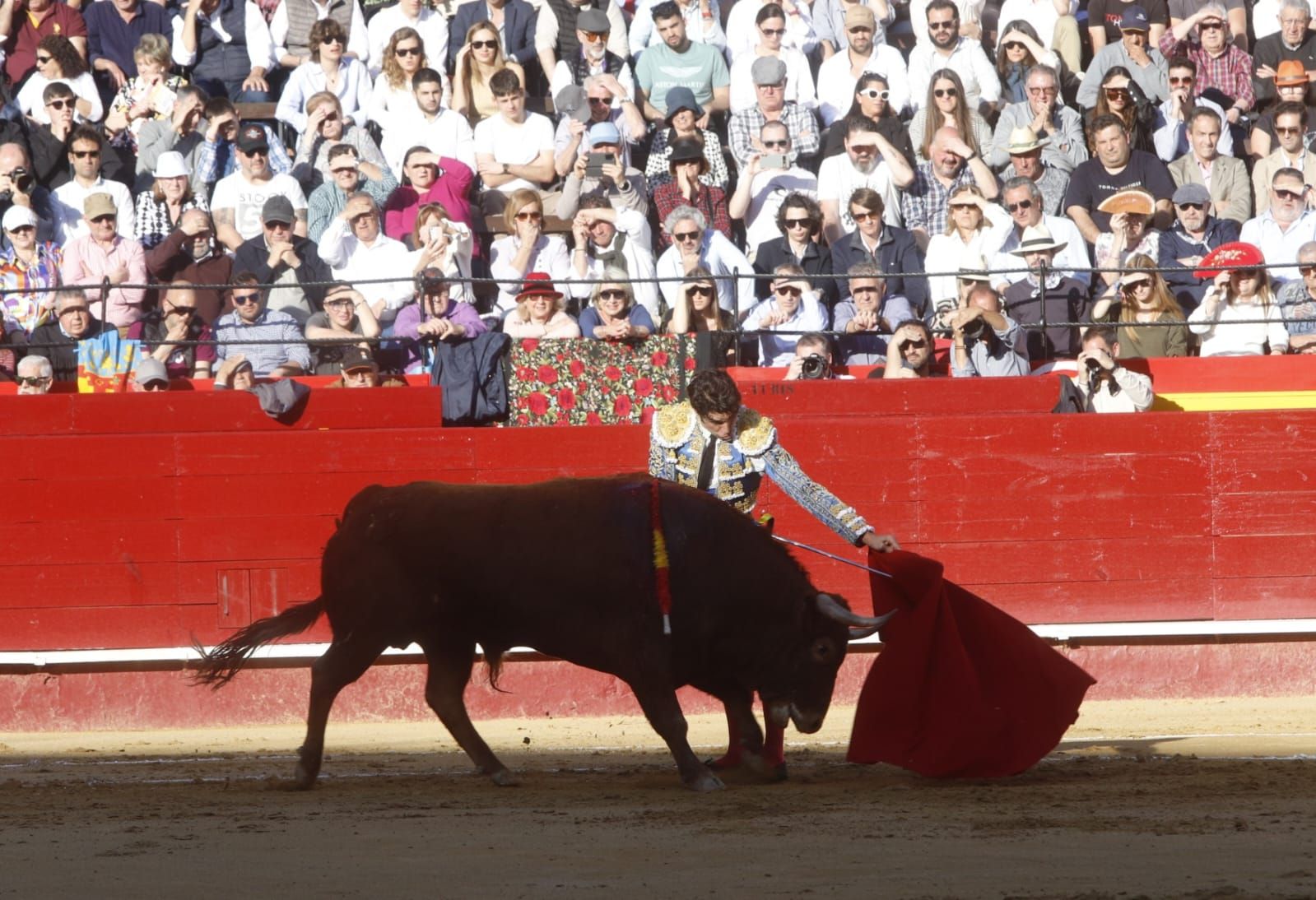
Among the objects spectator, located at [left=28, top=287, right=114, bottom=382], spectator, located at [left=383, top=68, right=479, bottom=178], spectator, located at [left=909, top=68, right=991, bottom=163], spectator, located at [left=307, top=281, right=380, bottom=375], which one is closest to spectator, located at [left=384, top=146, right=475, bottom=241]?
spectator, located at [left=383, top=68, right=479, bottom=178]

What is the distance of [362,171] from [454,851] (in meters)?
5.84

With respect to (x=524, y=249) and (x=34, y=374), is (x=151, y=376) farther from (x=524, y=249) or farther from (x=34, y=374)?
(x=524, y=249)

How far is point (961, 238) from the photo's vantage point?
890cm

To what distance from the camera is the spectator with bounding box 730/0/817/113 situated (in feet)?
32.3

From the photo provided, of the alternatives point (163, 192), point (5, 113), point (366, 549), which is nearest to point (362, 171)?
point (163, 192)

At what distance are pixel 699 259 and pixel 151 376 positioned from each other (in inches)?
101

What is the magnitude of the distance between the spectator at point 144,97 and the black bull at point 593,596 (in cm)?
525

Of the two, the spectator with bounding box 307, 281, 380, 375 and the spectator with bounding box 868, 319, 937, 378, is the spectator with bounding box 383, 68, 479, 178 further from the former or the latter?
the spectator with bounding box 868, 319, 937, 378

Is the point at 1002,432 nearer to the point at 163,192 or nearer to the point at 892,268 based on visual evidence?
the point at 892,268

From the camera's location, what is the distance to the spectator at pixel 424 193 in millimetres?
9234

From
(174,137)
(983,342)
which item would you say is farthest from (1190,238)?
(174,137)

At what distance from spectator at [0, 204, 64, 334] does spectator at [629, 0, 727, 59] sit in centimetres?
327

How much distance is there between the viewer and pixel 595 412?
26.3ft

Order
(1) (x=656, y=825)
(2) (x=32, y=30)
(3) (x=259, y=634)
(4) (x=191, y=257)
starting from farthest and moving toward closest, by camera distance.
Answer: (2) (x=32, y=30) < (4) (x=191, y=257) < (3) (x=259, y=634) < (1) (x=656, y=825)
